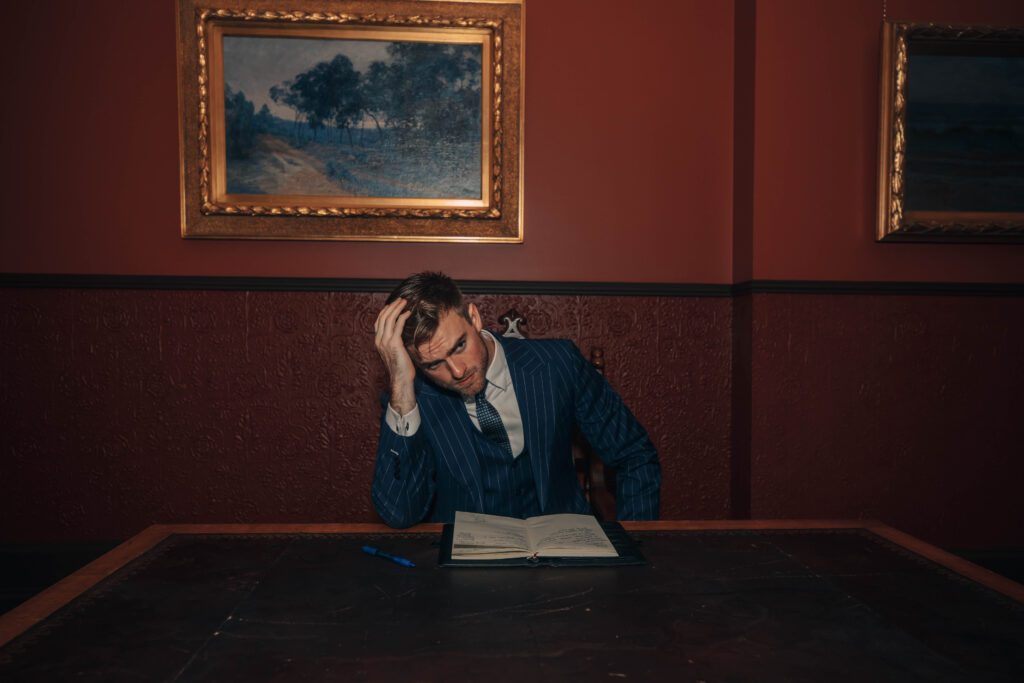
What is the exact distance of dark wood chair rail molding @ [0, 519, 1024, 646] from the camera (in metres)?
1.13

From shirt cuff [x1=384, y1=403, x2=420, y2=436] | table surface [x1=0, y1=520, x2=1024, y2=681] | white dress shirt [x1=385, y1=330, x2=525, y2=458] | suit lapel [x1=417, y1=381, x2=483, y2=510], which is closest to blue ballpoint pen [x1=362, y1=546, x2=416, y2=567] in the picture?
table surface [x1=0, y1=520, x2=1024, y2=681]

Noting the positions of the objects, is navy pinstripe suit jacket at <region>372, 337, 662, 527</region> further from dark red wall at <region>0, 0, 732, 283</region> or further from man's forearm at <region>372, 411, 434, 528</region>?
dark red wall at <region>0, 0, 732, 283</region>

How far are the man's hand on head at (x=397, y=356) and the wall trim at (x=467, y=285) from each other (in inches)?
46.4

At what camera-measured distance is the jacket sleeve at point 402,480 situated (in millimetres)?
1764

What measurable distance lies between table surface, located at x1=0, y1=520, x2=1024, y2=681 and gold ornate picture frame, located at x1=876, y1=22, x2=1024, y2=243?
2.09 meters

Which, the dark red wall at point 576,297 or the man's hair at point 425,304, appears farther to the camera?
the dark red wall at point 576,297

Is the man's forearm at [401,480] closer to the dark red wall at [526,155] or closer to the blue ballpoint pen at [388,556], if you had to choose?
the blue ballpoint pen at [388,556]

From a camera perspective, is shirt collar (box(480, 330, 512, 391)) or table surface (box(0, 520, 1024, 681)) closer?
table surface (box(0, 520, 1024, 681))

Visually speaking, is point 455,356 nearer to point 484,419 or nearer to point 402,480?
point 484,419

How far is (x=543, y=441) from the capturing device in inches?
84.4

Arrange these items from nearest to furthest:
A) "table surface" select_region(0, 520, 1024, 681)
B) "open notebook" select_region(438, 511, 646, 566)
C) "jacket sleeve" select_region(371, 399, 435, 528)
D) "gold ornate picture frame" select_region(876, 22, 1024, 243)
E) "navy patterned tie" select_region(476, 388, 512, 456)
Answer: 1. "table surface" select_region(0, 520, 1024, 681)
2. "open notebook" select_region(438, 511, 646, 566)
3. "jacket sleeve" select_region(371, 399, 435, 528)
4. "navy patterned tie" select_region(476, 388, 512, 456)
5. "gold ornate picture frame" select_region(876, 22, 1024, 243)

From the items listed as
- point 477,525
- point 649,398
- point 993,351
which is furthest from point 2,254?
point 993,351

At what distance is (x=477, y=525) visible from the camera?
1529 millimetres

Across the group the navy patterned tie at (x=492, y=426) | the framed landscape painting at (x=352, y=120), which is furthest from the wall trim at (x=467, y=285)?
the navy patterned tie at (x=492, y=426)
